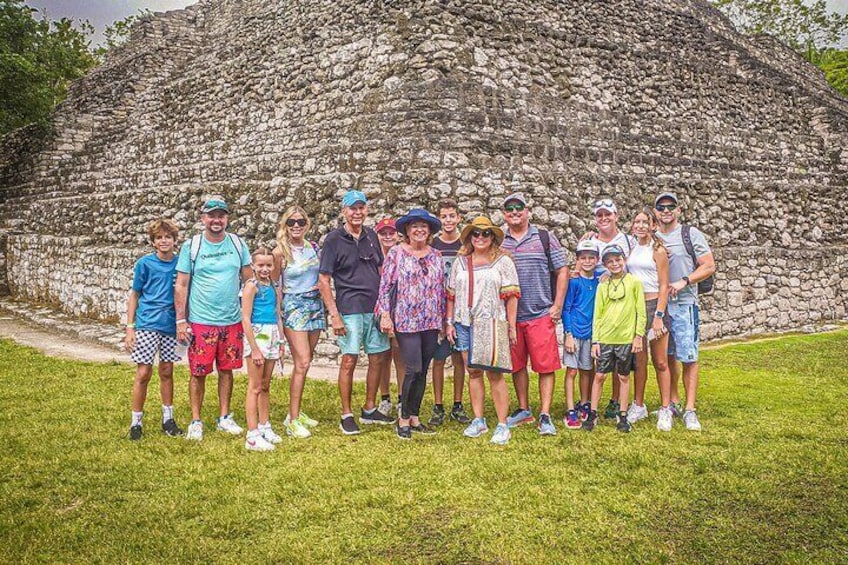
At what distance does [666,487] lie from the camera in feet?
15.4

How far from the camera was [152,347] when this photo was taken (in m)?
6.12

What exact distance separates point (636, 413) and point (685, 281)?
4.43 ft

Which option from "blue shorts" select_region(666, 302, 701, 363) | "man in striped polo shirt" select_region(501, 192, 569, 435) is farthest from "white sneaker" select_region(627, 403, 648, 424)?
"man in striped polo shirt" select_region(501, 192, 569, 435)

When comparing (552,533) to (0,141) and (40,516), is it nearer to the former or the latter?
Answer: (40,516)

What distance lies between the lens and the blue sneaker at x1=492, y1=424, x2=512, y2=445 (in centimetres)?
573

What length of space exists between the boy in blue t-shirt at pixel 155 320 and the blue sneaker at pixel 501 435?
287 cm

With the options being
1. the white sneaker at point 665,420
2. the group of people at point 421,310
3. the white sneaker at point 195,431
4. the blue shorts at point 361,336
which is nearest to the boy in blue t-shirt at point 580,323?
the group of people at point 421,310

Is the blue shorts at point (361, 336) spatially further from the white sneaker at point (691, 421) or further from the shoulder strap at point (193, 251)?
the white sneaker at point (691, 421)

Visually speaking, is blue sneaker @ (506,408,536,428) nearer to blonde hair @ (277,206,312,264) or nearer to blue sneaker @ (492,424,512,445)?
blue sneaker @ (492,424,512,445)

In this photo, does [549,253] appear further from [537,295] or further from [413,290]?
[413,290]

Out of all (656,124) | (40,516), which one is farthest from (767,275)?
(40,516)

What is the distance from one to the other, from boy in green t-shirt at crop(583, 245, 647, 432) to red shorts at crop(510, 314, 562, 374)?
384 mm

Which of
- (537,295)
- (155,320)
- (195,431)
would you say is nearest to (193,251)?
(155,320)

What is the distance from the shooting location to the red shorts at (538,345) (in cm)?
609
